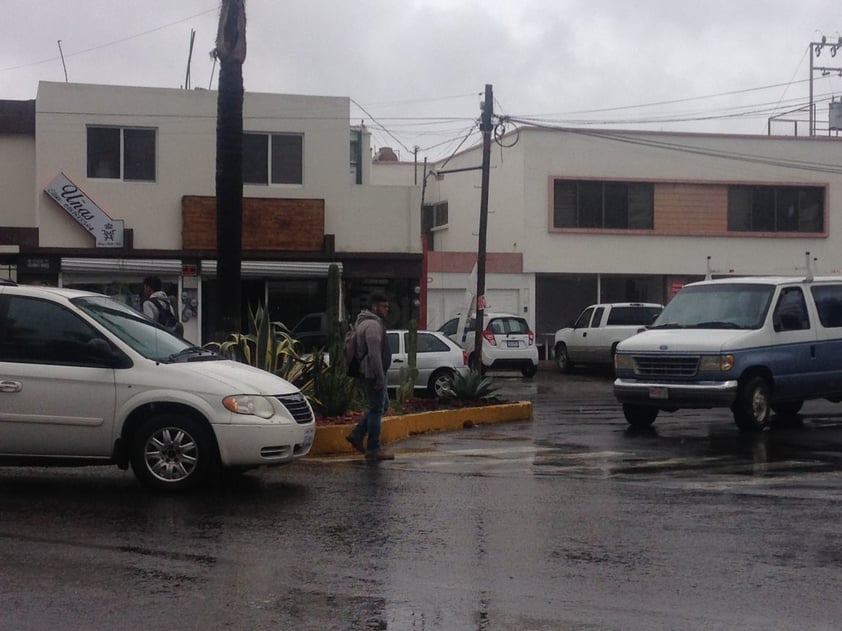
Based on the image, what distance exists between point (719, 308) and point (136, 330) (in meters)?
8.69

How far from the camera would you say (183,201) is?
90.1 feet

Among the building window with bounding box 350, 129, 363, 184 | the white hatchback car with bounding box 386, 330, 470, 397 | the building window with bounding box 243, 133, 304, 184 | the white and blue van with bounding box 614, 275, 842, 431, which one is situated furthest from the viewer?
the building window with bounding box 350, 129, 363, 184

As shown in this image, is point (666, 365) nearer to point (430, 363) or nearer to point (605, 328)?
point (430, 363)

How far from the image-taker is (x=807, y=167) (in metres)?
36.1

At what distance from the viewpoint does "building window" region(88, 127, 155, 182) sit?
27219 millimetres

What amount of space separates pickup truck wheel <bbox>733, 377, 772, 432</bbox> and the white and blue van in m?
0.01

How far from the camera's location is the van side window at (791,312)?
51.4ft

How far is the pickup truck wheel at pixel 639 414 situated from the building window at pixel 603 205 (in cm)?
1847

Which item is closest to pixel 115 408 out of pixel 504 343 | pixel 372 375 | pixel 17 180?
pixel 372 375

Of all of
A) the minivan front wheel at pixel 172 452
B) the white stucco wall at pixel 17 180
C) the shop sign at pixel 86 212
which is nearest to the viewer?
the minivan front wheel at pixel 172 452

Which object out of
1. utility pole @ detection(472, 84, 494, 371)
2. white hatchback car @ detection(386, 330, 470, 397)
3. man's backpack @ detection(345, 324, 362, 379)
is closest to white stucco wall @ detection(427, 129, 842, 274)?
utility pole @ detection(472, 84, 494, 371)

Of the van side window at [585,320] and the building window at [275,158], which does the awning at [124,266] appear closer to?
the building window at [275,158]

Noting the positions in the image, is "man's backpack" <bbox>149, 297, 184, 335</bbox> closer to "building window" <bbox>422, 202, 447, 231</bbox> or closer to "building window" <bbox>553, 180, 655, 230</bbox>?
"building window" <bbox>553, 180, 655, 230</bbox>

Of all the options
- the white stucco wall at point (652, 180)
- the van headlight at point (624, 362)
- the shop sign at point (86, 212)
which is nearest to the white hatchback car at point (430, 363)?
the van headlight at point (624, 362)
